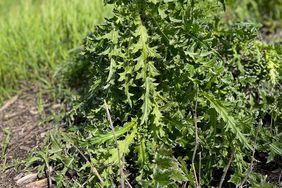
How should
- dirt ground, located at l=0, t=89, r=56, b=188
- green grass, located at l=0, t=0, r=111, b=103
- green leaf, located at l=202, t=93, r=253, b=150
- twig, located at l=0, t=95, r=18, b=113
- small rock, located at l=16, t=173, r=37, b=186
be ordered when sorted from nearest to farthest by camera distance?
1. green leaf, located at l=202, t=93, r=253, b=150
2. small rock, located at l=16, t=173, r=37, b=186
3. dirt ground, located at l=0, t=89, r=56, b=188
4. twig, located at l=0, t=95, r=18, b=113
5. green grass, located at l=0, t=0, r=111, b=103

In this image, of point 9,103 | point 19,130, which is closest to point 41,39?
point 9,103

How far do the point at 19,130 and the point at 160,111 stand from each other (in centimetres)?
123

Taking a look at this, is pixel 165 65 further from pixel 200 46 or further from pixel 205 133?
pixel 205 133

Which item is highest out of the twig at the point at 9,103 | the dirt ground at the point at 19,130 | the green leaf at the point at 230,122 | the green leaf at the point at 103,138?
the green leaf at the point at 230,122

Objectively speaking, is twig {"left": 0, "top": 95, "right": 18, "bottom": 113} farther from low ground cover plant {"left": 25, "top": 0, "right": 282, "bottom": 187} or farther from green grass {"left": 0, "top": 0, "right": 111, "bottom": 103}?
low ground cover plant {"left": 25, "top": 0, "right": 282, "bottom": 187}

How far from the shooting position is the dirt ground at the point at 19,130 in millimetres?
3172

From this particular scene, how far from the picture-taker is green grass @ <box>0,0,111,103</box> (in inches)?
166

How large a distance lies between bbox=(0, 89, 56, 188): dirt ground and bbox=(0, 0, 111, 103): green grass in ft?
0.52

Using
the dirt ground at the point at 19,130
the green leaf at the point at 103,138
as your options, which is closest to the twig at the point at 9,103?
the dirt ground at the point at 19,130

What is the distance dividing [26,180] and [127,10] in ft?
3.71

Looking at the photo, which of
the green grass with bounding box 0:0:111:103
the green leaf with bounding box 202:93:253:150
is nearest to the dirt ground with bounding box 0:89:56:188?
the green grass with bounding box 0:0:111:103

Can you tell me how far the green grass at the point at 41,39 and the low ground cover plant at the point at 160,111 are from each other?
48.8 inches

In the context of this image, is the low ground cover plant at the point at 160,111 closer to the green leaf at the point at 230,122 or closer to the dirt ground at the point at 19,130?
the green leaf at the point at 230,122

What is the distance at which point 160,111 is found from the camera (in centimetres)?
287
